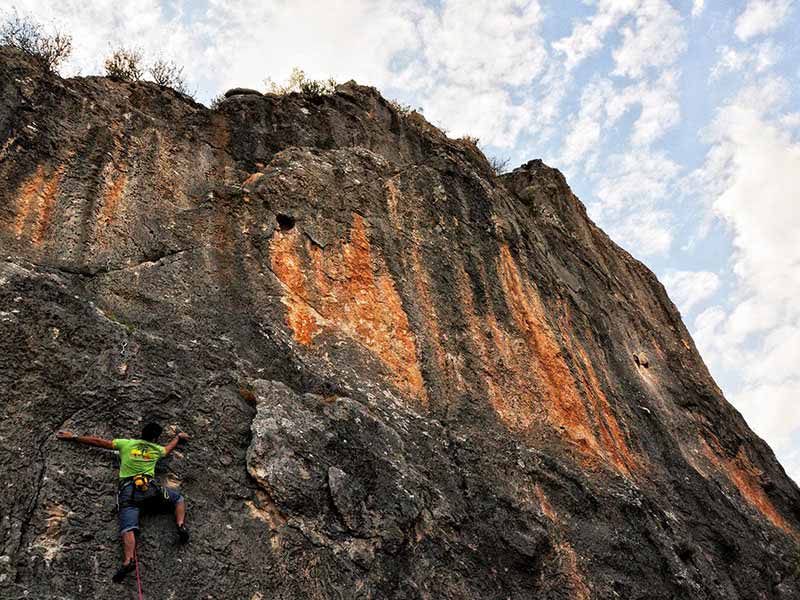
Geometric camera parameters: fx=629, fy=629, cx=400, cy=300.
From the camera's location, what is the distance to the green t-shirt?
24.9ft

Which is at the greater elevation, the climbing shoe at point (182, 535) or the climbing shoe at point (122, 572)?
the climbing shoe at point (182, 535)

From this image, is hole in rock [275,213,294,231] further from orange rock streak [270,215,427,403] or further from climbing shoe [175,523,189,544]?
climbing shoe [175,523,189,544]

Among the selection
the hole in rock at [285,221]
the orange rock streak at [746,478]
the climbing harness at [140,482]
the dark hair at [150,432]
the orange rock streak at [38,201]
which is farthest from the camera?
the orange rock streak at [746,478]

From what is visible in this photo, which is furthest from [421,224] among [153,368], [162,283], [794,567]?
[794,567]

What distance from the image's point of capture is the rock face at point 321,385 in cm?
785

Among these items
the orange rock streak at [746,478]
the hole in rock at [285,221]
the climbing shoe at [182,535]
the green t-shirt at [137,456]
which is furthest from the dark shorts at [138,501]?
the orange rock streak at [746,478]

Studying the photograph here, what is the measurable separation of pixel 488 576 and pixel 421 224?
7773 millimetres

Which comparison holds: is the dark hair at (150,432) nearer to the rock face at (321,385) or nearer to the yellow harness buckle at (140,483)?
the rock face at (321,385)

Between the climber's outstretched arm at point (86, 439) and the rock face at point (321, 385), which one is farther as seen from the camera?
the rock face at point (321, 385)

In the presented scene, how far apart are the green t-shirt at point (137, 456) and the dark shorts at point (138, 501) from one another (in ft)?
0.58

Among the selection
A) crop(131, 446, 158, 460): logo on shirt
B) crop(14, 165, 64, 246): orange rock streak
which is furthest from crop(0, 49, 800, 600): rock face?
crop(131, 446, 158, 460): logo on shirt

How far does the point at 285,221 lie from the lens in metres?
12.9

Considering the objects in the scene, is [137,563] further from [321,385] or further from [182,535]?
[321,385]

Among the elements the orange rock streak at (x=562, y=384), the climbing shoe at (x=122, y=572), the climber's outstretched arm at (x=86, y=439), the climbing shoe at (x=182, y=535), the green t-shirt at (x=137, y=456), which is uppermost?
the orange rock streak at (x=562, y=384)
